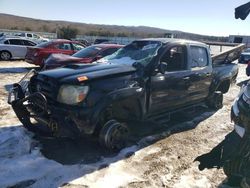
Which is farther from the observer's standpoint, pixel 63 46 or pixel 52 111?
pixel 63 46

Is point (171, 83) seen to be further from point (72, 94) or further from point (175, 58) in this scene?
point (72, 94)

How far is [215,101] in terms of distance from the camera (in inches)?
334

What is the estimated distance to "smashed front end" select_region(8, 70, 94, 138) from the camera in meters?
4.73

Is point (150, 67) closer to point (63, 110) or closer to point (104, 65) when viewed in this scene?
point (104, 65)

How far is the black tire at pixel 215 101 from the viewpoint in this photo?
27.6 ft

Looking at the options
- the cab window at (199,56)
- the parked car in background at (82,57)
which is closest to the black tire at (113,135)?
the cab window at (199,56)

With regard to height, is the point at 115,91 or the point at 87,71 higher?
the point at 87,71

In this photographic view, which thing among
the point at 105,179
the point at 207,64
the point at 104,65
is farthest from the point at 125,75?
the point at 207,64

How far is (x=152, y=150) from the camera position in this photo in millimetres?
A: 5547

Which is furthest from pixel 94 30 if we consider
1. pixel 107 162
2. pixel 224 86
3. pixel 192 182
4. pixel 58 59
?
pixel 192 182

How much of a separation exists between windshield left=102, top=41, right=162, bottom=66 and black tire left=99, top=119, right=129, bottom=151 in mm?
1296

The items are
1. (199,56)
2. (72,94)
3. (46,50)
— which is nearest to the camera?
(72,94)

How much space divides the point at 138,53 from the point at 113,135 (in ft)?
6.39

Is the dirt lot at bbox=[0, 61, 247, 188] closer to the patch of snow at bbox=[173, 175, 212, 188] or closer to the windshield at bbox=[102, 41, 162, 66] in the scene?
the patch of snow at bbox=[173, 175, 212, 188]
